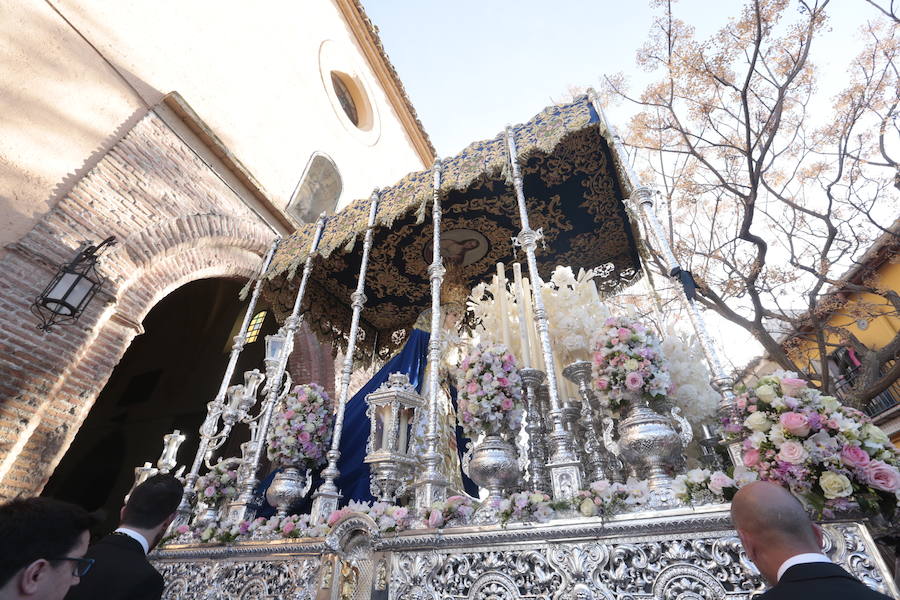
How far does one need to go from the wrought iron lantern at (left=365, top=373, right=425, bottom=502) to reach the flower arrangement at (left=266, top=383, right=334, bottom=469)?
0.81 m

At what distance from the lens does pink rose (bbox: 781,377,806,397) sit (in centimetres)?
218

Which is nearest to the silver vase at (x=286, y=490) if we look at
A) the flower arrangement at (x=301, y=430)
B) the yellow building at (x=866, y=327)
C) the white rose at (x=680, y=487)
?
the flower arrangement at (x=301, y=430)

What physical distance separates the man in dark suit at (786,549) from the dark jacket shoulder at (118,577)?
2748 mm

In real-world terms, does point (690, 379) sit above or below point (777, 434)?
above

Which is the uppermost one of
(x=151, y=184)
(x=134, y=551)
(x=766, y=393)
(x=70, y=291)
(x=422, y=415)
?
(x=151, y=184)

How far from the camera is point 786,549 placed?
1.50 m

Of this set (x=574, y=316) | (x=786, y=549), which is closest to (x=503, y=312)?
(x=574, y=316)

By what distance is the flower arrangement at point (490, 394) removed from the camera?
3.17 metres

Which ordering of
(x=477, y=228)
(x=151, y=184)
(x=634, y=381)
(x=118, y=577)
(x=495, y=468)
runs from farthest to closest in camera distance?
(x=151, y=184)
(x=477, y=228)
(x=495, y=468)
(x=634, y=381)
(x=118, y=577)

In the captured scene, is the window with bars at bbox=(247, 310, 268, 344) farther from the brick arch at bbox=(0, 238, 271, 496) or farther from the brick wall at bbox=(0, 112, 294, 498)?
the brick arch at bbox=(0, 238, 271, 496)

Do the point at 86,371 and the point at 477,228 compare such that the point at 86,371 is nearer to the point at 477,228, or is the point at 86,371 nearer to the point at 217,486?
the point at 217,486

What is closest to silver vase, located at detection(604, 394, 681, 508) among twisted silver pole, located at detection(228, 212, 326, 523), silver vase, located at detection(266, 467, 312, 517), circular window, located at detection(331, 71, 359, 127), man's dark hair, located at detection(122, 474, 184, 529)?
man's dark hair, located at detection(122, 474, 184, 529)

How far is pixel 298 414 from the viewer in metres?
4.71

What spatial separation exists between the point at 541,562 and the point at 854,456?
1.56 meters
